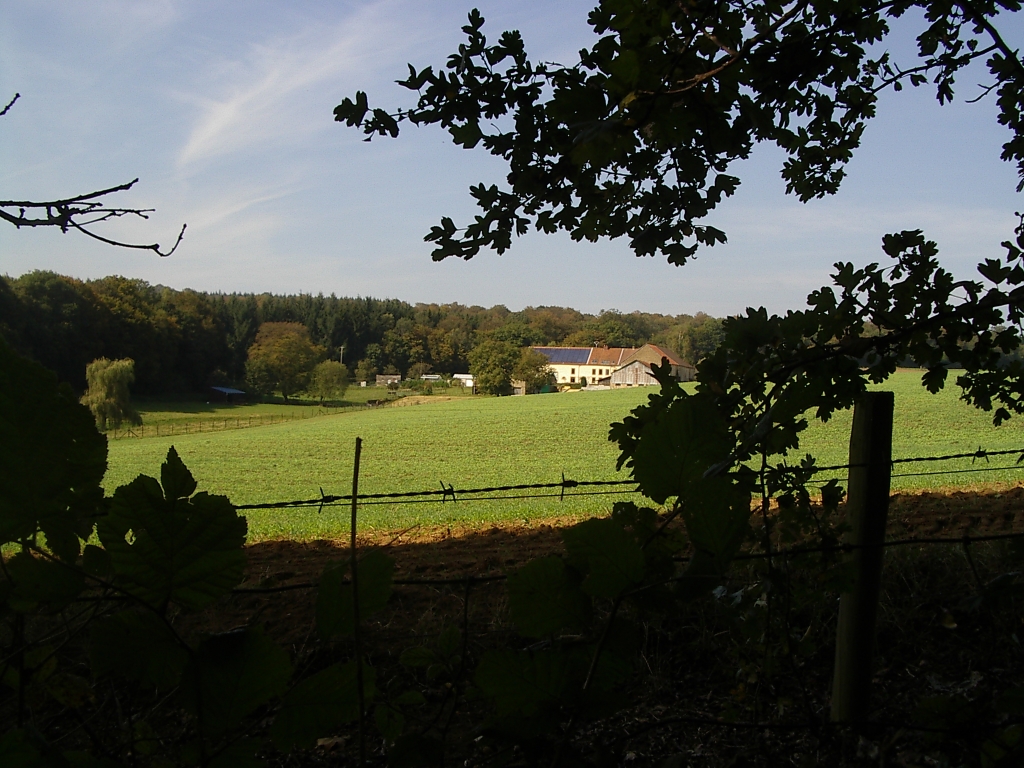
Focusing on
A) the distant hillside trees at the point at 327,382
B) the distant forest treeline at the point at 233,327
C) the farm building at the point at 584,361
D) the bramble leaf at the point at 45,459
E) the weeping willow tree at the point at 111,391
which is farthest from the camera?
the farm building at the point at 584,361

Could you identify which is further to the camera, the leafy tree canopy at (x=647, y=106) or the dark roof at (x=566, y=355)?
the dark roof at (x=566, y=355)

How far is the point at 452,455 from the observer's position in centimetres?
3138

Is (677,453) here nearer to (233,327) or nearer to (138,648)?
(138,648)

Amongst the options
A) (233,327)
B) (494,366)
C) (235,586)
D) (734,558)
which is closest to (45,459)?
(235,586)

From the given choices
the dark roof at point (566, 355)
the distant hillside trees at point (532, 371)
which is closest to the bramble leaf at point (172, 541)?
the distant hillside trees at point (532, 371)

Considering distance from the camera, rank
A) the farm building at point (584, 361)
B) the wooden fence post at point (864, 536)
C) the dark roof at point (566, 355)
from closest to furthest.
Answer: the wooden fence post at point (864, 536)
the farm building at point (584, 361)
the dark roof at point (566, 355)

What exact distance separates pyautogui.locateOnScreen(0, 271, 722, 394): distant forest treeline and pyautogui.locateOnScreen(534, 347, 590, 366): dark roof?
9.90ft

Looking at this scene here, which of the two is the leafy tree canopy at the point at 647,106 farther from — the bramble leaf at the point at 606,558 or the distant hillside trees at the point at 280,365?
the distant hillside trees at the point at 280,365

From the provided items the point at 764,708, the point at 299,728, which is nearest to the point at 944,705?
the point at 299,728

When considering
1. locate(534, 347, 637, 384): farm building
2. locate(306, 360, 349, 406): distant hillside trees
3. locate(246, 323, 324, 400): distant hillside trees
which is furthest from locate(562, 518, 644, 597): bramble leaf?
locate(534, 347, 637, 384): farm building

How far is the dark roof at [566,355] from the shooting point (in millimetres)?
86188

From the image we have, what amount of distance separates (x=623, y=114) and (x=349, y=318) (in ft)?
311

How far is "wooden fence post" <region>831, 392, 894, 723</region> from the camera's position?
2084 mm

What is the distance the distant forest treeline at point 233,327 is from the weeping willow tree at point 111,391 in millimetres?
1245
